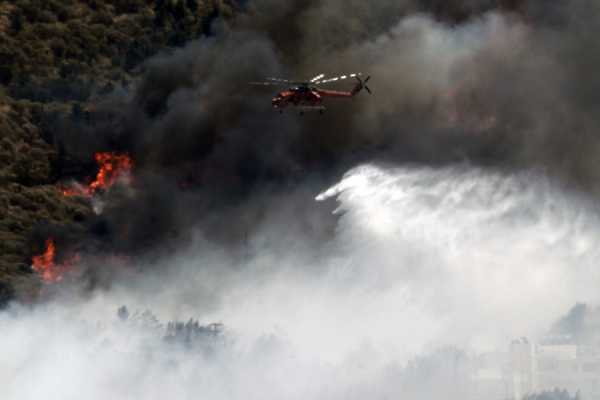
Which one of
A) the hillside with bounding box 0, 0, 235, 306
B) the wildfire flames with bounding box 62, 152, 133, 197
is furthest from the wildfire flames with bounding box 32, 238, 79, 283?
the wildfire flames with bounding box 62, 152, 133, 197

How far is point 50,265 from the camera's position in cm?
12650

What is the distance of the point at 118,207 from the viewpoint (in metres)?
132

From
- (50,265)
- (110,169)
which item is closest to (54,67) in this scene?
(110,169)

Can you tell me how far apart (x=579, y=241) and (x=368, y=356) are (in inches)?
797

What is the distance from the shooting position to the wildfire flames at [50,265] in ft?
409

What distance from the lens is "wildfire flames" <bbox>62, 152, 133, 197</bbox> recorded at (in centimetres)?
13675

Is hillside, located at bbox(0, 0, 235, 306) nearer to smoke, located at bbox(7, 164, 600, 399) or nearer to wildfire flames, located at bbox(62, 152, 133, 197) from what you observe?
wildfire flames, located at bbox(62, 152, 133, 197)

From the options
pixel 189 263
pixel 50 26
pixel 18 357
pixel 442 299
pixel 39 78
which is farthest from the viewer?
pixel 50 26

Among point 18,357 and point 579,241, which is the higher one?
point 579,241

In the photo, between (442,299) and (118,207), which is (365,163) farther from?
(118,207)

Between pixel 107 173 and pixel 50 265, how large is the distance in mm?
14107

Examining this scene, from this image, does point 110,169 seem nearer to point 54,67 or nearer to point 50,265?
point 50,265

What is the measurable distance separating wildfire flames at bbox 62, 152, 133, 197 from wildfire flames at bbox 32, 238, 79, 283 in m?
10.6

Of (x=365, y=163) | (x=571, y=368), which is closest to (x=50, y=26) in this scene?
(x=365, y=163)
